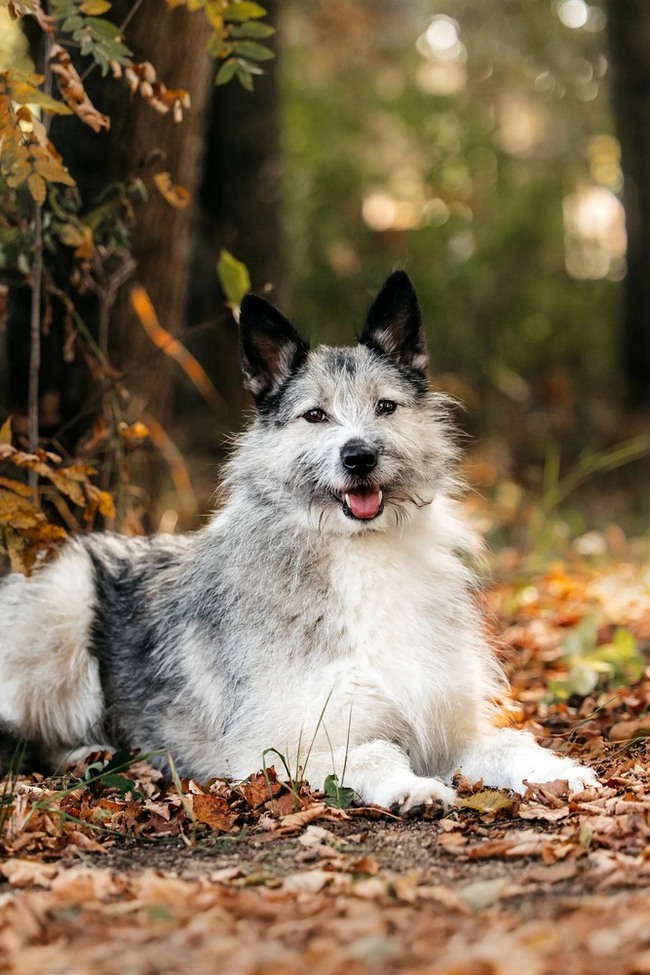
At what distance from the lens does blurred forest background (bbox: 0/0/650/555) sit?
634 cm

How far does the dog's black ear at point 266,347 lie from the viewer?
4.94m

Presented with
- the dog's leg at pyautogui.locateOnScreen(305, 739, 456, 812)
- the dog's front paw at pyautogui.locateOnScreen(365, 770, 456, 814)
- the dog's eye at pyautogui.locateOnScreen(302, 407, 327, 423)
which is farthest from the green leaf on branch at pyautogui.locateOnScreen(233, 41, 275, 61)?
the dog's front paw at pyautogui.locateOnScreen(365, 770, 456, 814)

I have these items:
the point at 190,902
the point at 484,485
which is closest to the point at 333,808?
the point at 190,902

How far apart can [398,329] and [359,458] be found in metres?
0.87

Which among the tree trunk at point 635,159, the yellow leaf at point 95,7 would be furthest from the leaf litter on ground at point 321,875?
the tree trunk at point 635,159

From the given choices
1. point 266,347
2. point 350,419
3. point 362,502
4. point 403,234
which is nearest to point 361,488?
point 362,502

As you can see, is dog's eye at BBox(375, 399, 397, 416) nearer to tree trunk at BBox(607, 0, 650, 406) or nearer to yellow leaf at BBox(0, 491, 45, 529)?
yellow leaf at BBox(0, 491, 45, 529)

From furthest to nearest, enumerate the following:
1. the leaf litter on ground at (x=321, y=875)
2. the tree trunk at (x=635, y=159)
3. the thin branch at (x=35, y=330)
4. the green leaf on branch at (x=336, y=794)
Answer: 1. the tree trunk at (x=635, y=159)
2. the thin branch at (x=35, y=330)
3. the green leaf on branch at (x=336, y=794)
4. the leaf litter on ground at (x=321, y=875)

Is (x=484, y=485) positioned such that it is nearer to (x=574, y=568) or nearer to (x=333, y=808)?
(x=574, y=568)

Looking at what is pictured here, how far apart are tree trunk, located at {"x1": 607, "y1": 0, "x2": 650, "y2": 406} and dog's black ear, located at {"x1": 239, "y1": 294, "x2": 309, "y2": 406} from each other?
32.3 ft

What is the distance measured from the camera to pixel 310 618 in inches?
180

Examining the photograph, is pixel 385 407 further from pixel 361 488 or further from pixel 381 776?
pixel 381 776

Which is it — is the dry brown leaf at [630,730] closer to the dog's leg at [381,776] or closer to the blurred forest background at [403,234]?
the dog's leg at [381,776]

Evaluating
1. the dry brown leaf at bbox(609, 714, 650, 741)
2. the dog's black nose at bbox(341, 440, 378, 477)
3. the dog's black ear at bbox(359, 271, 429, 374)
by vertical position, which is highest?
the dog's black ear at bbox(359, 271, 429, 374)
